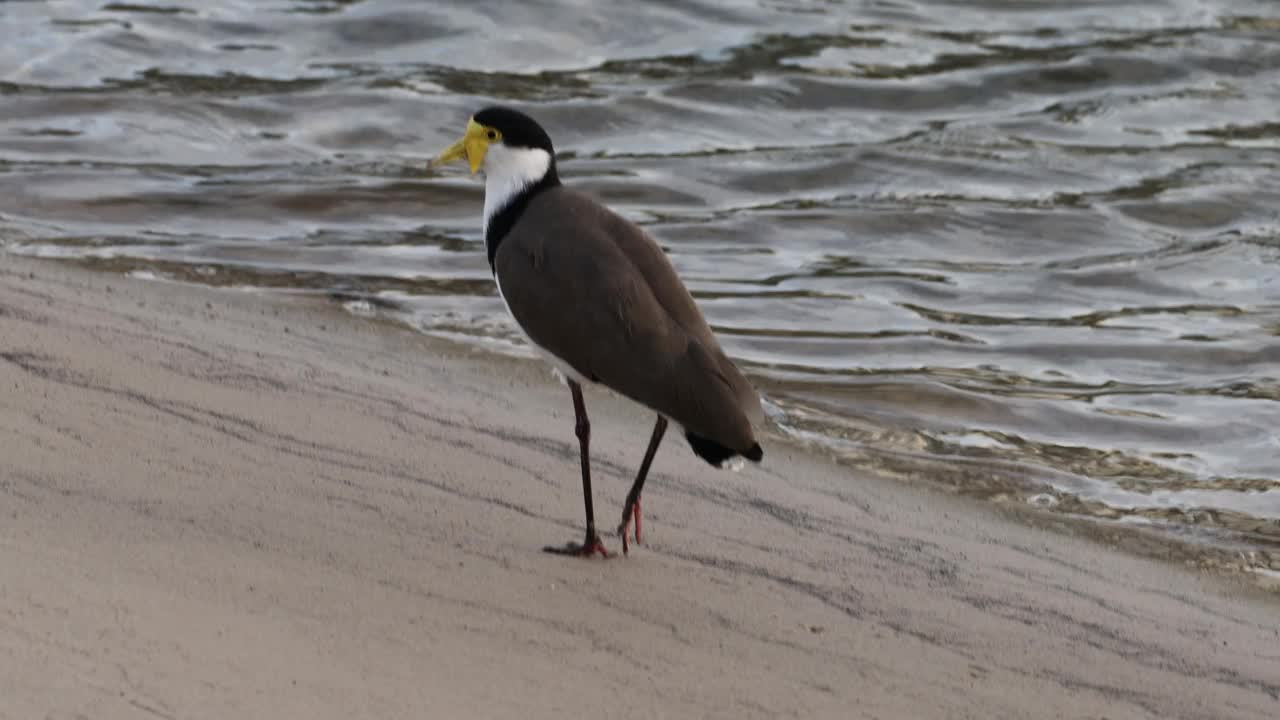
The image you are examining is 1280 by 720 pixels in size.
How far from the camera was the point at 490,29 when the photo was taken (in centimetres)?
1381

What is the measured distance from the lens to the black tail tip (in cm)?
458

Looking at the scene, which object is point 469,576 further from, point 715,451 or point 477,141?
point 477,141

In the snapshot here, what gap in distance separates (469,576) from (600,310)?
0.86 metres

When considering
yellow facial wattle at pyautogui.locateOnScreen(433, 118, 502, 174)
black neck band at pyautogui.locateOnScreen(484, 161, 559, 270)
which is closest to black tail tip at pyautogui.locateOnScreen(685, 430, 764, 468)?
black neck band at pyautogui.locateOnScreen(484, 161, 559, 270)

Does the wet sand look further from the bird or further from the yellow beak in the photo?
the yellow beak

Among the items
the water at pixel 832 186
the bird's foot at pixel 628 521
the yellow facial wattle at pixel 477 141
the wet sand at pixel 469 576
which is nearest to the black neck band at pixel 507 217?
the yellow facial wattle at pixel 477 141

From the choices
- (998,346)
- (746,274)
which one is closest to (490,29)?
(746,274)

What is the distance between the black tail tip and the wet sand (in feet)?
0.85

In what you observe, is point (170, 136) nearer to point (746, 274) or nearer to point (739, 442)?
point (746, 274)

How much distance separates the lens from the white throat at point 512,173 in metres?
5.13

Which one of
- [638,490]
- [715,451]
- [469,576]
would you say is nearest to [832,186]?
[638,490]

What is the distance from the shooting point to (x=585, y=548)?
15.2 ft

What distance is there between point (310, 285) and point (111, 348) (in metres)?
2.51

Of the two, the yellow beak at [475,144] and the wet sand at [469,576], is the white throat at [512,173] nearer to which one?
the yellow beak at [475,144]
